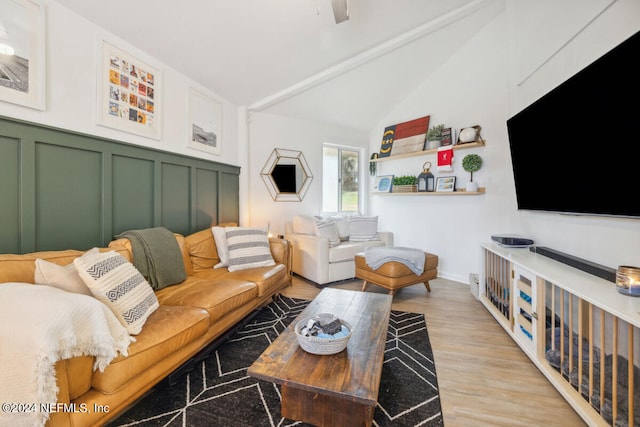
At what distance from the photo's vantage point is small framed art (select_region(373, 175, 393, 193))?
4.36 meters

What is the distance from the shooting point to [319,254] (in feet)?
10.6

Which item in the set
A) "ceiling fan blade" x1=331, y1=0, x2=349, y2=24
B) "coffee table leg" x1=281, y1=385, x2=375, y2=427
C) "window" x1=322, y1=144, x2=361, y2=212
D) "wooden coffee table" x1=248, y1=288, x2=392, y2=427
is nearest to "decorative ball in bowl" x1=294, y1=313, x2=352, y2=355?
"wooden coffee table" x1=248, y1=288, x2=392, y2=427

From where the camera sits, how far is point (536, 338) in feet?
5.51

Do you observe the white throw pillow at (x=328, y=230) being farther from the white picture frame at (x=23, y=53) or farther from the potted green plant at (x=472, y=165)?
the white picture frame at (x=23, y=53)

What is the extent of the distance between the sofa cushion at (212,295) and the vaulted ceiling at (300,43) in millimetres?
2061

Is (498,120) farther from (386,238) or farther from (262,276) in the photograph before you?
(262,276)

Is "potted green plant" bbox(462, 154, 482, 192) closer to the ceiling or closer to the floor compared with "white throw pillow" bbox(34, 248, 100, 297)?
closer to the ceiling

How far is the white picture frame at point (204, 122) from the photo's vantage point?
2.88 meters

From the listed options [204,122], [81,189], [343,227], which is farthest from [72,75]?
[343,227]

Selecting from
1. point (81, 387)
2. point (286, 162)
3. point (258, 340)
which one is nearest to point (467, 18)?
point (286, 162)

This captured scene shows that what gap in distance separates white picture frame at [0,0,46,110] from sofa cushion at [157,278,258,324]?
1447mm

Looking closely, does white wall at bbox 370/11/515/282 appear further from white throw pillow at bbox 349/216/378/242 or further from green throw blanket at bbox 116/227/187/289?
green throw blanket at bbox 116/227/187/289

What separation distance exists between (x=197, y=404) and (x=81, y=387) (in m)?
0.55

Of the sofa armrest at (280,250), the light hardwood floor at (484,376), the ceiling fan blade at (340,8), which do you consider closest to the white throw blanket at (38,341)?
the light hardwood floor at (484,376)
